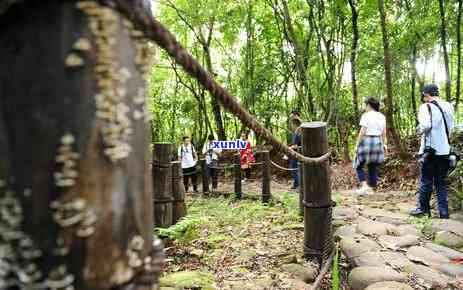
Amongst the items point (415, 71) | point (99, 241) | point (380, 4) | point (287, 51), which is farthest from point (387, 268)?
point (287, 51)

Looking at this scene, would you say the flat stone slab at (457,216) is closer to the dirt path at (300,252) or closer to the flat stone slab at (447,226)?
the dirt path at (300,252)

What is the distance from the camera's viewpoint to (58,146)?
661mm

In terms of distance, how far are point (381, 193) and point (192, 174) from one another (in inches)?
198

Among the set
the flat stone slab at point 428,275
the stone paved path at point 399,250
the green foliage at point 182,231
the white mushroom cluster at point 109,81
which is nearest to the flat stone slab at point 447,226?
the stone paved path at point 399,250

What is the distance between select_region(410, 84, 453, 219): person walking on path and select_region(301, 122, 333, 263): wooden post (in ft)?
7.89

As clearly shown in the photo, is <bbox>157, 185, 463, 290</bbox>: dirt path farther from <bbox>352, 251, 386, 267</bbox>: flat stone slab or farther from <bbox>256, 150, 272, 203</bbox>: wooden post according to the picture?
<bbox>256, 150, 272, 203</bbox>: wooden post

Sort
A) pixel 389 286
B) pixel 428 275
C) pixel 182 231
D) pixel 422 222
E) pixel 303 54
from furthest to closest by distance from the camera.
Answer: pixel 303 54 < pixel 422 222 < pixel 182 231 < pixel 428 275 < pixel 389 286

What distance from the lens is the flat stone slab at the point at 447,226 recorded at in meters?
4.52

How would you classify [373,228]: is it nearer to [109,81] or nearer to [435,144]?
[435,144]

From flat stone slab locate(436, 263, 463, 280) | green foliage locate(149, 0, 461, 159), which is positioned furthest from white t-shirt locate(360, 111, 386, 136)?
green foliage locate(149, 0, 461, 159)

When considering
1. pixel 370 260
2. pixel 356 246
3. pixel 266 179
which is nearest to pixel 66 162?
pixel 370 260

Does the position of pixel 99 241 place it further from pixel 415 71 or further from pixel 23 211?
pixel 415 71

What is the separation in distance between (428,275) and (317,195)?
3.32 ft

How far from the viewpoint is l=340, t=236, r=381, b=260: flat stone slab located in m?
3.63
